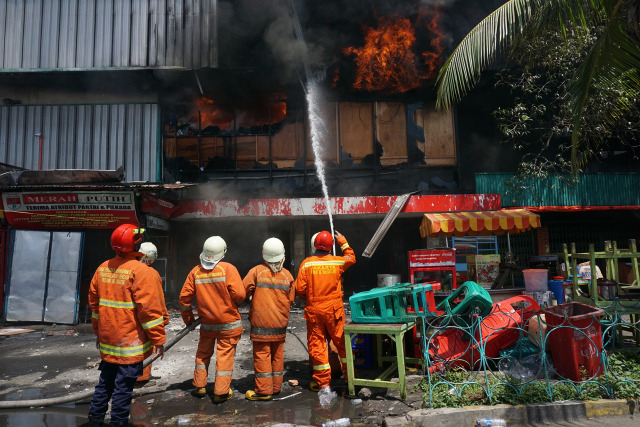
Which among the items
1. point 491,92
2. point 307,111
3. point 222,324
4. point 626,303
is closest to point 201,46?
point 307,111

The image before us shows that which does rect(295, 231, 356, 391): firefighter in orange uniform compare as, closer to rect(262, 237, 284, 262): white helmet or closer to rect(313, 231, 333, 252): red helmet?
rect(313, 231, 333, 252): red helmet

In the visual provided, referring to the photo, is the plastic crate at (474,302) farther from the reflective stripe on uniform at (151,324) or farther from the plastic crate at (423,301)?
the reflective stripe on uniform at (151,324)

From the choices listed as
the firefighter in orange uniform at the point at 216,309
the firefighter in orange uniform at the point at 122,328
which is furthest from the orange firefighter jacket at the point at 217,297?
the firefighter in orange uniform at the point at 122,328

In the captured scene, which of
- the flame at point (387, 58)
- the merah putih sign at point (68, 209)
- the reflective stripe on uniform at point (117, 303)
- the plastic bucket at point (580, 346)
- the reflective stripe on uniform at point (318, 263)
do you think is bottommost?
the plastic bucket at point (580, 346)

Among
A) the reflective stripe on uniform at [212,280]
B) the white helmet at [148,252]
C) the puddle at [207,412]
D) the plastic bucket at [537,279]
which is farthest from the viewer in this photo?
the plastic bucket at [537,279]

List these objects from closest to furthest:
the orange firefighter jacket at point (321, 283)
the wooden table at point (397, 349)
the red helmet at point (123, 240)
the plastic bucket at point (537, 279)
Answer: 1. the red helmet at point (123, 240)
2. the wooden table at point (397, 349)
3. the orange firefighter jacket at point (321, 283)
4. the plastic bucket at point (537, 279)

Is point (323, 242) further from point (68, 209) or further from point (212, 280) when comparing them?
point (68, 209)

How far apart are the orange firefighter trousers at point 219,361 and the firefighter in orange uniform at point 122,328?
91 cm

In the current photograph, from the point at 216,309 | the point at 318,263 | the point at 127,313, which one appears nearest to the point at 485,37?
the point at 318,263

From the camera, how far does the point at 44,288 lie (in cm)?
976

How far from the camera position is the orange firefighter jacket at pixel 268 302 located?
478 centimetres

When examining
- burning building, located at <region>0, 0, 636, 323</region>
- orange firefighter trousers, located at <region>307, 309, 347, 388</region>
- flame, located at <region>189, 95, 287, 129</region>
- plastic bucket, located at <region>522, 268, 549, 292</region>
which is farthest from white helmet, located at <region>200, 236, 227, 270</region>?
flame, located at <region>189, 95, 287, 129</region>

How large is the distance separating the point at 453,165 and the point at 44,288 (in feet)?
37.1

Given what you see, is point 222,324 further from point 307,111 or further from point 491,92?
point 491,92
